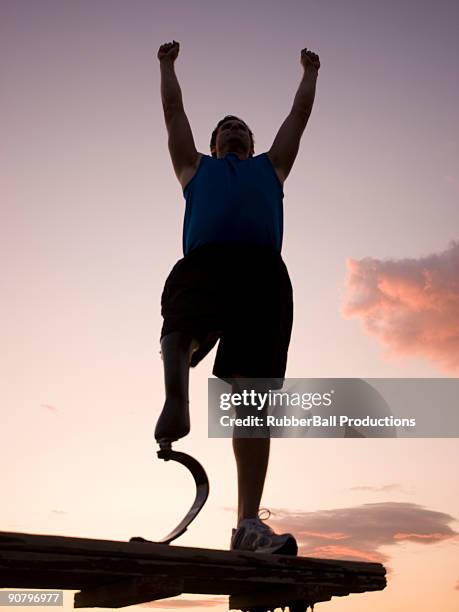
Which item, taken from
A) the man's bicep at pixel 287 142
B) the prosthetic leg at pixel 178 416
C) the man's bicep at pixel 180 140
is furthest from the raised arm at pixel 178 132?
the prosthetic leg at pixel 178 416

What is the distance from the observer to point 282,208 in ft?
16.0

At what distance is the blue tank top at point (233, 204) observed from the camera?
4.57 meters

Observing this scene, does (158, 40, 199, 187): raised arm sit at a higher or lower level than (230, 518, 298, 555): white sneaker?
higher

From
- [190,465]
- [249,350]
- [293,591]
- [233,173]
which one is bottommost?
[293,591]

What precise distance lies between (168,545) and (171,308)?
1.43 meters

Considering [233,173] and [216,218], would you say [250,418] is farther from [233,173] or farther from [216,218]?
[233,173]

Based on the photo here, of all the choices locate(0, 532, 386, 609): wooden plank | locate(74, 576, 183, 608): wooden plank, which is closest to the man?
locate(0, 532, 386, 609): wooden plank

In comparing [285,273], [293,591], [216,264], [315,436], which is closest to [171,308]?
[216,264]

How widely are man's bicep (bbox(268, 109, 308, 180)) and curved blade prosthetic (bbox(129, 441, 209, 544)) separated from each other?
197 cm

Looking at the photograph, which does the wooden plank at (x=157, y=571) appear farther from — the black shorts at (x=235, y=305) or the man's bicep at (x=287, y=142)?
the man's bicep at (x=287, y=142)

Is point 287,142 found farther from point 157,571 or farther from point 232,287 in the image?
point 157,571

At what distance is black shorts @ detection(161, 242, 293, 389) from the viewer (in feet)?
14.5

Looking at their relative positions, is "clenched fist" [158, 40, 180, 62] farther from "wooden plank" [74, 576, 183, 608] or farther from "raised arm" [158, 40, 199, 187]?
"wooden plank" [74, 576, 183, 608]

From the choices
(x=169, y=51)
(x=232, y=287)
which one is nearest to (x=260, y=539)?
(x=232, y=287)
